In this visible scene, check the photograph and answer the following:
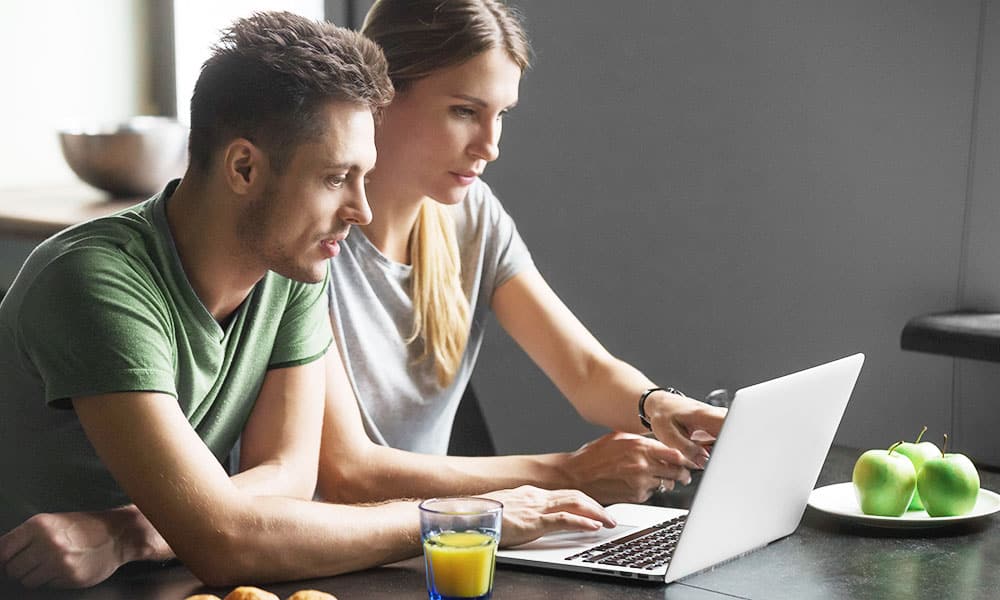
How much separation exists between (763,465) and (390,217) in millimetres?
787

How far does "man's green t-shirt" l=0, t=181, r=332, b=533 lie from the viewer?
1312mm

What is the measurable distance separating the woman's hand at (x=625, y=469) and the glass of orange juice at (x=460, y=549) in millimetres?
444

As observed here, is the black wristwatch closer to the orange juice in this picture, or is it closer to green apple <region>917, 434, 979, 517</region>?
green apple <region>917, 434, 979, 517</region>

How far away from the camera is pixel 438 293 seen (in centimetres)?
200

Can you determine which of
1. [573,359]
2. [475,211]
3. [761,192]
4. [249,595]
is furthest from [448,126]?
[761,192]

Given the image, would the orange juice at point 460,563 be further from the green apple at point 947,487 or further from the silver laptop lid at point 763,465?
the green apple at point 947,487

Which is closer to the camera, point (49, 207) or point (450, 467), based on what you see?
point (450, 467)

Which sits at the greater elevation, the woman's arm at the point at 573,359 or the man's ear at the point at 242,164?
the man's ear at the point at 242,164

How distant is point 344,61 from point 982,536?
2.94ft

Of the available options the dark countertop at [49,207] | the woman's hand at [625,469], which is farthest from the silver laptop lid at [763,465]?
the dark countertop at [49,207]

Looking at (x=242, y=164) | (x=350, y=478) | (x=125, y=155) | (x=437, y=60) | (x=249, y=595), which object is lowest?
(x=350, y=478)

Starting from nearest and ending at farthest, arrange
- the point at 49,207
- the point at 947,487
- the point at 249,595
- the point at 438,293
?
the point at 249,595
the point at 947,487
the point at 438,293
the point at 49,207

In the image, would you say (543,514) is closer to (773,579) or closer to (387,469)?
(773,579)

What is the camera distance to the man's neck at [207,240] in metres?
1.45
